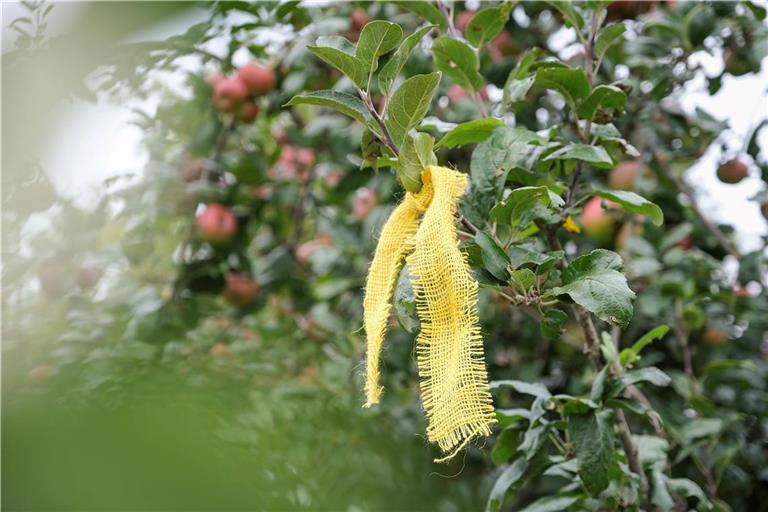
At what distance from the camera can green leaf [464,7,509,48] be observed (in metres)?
0.72

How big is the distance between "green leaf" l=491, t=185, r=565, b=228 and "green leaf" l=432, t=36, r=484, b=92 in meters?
0.16

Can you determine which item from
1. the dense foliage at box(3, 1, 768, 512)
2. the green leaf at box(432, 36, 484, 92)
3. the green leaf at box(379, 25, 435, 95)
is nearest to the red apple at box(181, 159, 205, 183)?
the dense foliage at box(3, 1, 768, 512)

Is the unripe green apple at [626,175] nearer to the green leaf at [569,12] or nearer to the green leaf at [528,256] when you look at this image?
the green leaf at [569,12]

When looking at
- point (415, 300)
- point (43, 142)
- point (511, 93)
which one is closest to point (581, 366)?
point (511, 93)

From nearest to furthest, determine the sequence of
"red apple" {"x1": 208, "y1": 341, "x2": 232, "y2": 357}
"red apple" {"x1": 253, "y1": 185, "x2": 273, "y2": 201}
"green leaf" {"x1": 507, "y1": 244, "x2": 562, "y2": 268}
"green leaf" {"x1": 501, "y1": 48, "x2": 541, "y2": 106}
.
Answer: "green leaf" {"x1": 507, "y1": 244, "x2": 562, "y2": 268} → "green leaf" {"x1": 501, "y1": 48, "x2": 541, "y2": 106} → "red apple" {"x1": 208, "y1": 341, "x2": 232, "y2": 357} → "red apple" {"x1": 253, "y1": 185, "x2": 273, "y2": 201}

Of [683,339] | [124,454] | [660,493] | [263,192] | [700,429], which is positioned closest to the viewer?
[124,454]

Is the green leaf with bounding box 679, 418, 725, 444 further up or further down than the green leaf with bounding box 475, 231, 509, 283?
further down

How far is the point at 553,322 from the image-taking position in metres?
0.56

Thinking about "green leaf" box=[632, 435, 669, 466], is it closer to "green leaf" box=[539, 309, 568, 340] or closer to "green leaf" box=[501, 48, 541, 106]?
"green leaf" box=[539, 309, 568, 340]

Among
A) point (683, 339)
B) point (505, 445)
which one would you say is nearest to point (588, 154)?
point (505, 445)

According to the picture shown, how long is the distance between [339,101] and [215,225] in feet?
3.04

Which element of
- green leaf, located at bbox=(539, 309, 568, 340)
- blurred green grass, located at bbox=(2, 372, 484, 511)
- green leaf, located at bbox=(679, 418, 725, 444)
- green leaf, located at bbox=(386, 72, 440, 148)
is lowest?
green leaf, located at bbox=(679, 418, 725, 444)

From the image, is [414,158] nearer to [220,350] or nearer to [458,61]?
[458,61]

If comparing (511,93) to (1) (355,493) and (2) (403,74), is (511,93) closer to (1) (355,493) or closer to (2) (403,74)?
(2) (403,74)
